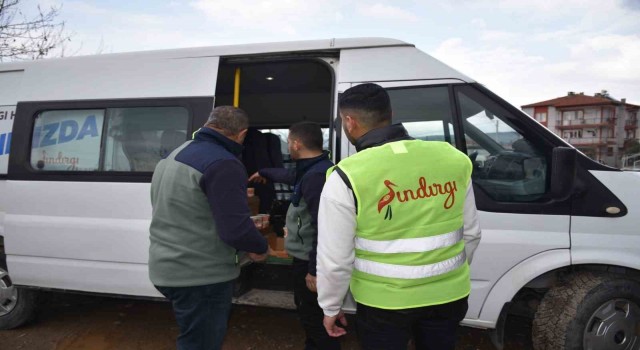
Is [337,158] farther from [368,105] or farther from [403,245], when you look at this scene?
[403,245]

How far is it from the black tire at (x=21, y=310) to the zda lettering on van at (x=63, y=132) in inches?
55.7

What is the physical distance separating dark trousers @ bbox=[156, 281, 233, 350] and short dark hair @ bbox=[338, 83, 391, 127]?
1.20m

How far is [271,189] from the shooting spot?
16.2ft

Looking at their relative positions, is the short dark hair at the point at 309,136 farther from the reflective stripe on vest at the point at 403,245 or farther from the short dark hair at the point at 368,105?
the reflective stripe on vest at the point at 403,245

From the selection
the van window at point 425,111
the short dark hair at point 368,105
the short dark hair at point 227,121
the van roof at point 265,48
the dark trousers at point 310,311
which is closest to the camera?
the short dark hair at point 368,105

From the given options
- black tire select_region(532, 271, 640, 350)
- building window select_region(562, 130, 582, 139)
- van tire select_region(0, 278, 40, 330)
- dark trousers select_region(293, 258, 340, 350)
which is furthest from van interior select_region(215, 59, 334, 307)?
building window select_region(562, 130, 582, 139)

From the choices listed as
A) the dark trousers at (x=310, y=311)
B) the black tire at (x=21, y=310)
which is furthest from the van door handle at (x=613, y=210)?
the black tire at (x=21, y=310)

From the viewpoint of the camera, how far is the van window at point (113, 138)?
11.9 feet

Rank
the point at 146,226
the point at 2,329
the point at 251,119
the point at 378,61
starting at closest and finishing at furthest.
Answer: the point at 378,61 → the point at 146,226 → the point at 2,329 → the point at 251,119

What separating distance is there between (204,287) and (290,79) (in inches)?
125

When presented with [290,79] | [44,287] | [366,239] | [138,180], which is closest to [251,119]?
[290,79]

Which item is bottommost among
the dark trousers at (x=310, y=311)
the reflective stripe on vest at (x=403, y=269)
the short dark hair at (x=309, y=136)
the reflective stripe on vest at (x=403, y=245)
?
the dark trousers at (x=310, y=311)

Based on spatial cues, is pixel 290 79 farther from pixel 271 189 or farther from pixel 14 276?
pixel 14 276

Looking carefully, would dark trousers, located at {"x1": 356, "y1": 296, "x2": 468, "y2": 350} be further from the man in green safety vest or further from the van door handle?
the van door handle
